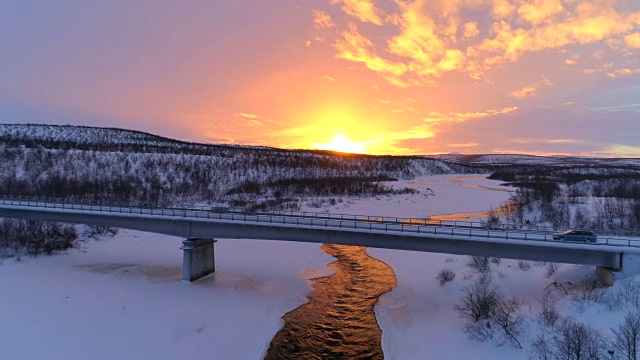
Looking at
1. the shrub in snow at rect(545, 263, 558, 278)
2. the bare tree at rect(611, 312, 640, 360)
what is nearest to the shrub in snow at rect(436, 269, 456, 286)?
the shrub in snow at rect(545, 263, 558, 278)

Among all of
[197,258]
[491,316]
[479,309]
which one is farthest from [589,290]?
[197,258]

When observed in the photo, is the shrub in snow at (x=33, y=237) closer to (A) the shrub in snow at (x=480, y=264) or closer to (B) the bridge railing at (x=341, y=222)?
(B) the bridge railing at (x=341, y=222)

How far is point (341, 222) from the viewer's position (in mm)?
32594

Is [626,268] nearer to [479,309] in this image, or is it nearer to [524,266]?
[524,266]

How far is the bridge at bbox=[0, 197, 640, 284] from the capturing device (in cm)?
2527

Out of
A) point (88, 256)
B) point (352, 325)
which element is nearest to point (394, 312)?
point (352, 325)

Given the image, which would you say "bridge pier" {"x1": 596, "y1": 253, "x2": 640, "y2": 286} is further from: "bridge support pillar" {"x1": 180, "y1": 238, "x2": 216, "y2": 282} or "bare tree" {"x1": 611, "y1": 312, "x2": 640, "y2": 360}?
"bridge support pillar" {"x1": 180, "y1": 238, "x2": 216, "y2": 282}

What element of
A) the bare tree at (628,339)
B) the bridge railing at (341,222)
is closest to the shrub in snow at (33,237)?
the bridge railing at (341,222)

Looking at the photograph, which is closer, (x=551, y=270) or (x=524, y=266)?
(x=551, y=270)

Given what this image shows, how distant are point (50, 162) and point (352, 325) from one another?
11001 cm

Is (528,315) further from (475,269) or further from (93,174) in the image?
(93,174)

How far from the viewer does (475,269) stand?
33.4 meters

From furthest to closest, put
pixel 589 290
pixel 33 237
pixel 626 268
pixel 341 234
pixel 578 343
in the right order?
pixel 33 237 < pixel 341 234 < pixel 589 290 < pixel 626 268 < pixel 578 343

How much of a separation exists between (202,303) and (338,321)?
1004cm
